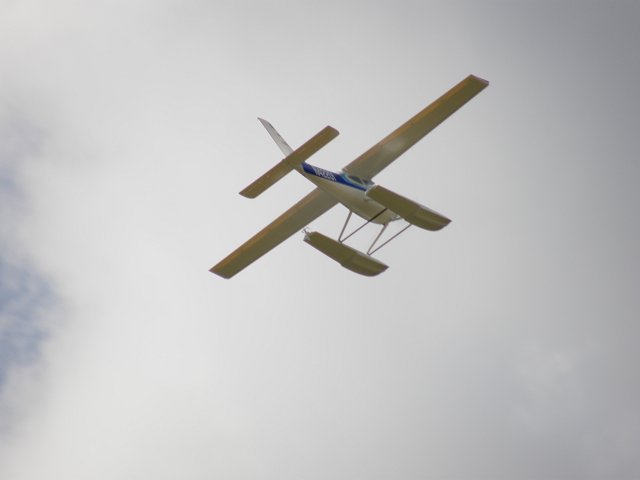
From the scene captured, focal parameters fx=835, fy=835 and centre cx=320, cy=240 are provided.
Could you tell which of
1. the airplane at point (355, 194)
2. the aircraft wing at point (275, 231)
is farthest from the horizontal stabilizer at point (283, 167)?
the aircraft wing at point (275, 231)

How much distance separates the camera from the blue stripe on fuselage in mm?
20945

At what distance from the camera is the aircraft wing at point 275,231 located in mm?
23219

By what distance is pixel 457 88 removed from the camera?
69.5 ft

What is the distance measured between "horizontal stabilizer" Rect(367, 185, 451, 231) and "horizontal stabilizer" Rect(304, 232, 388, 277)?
1.89m

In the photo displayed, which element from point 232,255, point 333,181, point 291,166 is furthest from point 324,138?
point 232,255

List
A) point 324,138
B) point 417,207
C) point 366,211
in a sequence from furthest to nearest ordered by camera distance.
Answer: point 366,211 < point 417,207 < point 324,138

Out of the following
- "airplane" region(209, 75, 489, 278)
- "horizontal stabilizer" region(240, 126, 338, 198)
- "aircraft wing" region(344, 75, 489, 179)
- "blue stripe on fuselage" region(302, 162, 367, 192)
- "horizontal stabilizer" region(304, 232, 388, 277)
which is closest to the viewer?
"horizontal stabilizer" region(240, 126, 338, 198)

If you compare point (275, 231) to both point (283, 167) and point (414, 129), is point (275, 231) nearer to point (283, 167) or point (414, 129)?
point (283, 167)

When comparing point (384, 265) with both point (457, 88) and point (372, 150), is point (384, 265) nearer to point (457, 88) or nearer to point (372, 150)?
point (372, 150)

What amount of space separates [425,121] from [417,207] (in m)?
2.27

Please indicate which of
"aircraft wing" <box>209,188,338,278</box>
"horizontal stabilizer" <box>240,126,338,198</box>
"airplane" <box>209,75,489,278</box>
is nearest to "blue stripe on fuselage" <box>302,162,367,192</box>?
"airplane" <box>209,75,489,278</box>

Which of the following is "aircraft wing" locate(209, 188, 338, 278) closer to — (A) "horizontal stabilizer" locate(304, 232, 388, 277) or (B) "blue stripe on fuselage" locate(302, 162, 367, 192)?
(B) "blue stripe on fuselage" locate(302, 162, 367, 192)

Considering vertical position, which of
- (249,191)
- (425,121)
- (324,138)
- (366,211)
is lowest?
(249,191)

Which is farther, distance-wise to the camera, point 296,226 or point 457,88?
point 296,226
